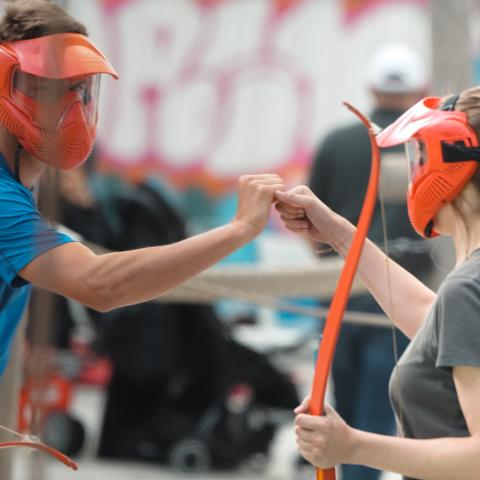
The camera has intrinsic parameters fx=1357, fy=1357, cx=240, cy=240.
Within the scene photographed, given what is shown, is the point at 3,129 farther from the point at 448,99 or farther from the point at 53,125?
the point at 448,99

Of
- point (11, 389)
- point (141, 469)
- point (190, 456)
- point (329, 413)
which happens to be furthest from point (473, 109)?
point (141, 469)

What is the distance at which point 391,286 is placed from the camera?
282 centimetres

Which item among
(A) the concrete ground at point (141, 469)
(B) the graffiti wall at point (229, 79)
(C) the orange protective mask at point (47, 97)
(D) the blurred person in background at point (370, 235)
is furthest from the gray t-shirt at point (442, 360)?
(B) the graffiti wall at point (229, 79)

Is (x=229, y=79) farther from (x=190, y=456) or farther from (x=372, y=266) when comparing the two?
(x=372, y=266)

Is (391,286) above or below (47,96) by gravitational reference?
below

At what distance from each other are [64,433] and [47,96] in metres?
4.28

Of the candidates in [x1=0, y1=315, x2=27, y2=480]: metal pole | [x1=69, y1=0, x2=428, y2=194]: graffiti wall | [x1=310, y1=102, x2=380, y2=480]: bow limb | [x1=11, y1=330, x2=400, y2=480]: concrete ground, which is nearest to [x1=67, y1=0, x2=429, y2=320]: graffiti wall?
[x1=69, y1=0, x2=428, y2=194]: graffiti wall

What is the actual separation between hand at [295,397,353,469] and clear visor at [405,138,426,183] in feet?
1.71

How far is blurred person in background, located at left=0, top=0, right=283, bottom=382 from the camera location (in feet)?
8.51

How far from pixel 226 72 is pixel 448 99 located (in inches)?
329

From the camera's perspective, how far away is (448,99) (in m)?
2.58

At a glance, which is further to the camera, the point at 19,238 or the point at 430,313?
the point at 19,238

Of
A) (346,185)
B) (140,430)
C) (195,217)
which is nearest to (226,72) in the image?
(195,217)

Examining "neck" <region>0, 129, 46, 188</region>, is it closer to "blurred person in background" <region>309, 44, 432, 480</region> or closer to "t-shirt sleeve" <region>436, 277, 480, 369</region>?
"t-shirt sleeve" <region>436, 277, 480, 369</region>
